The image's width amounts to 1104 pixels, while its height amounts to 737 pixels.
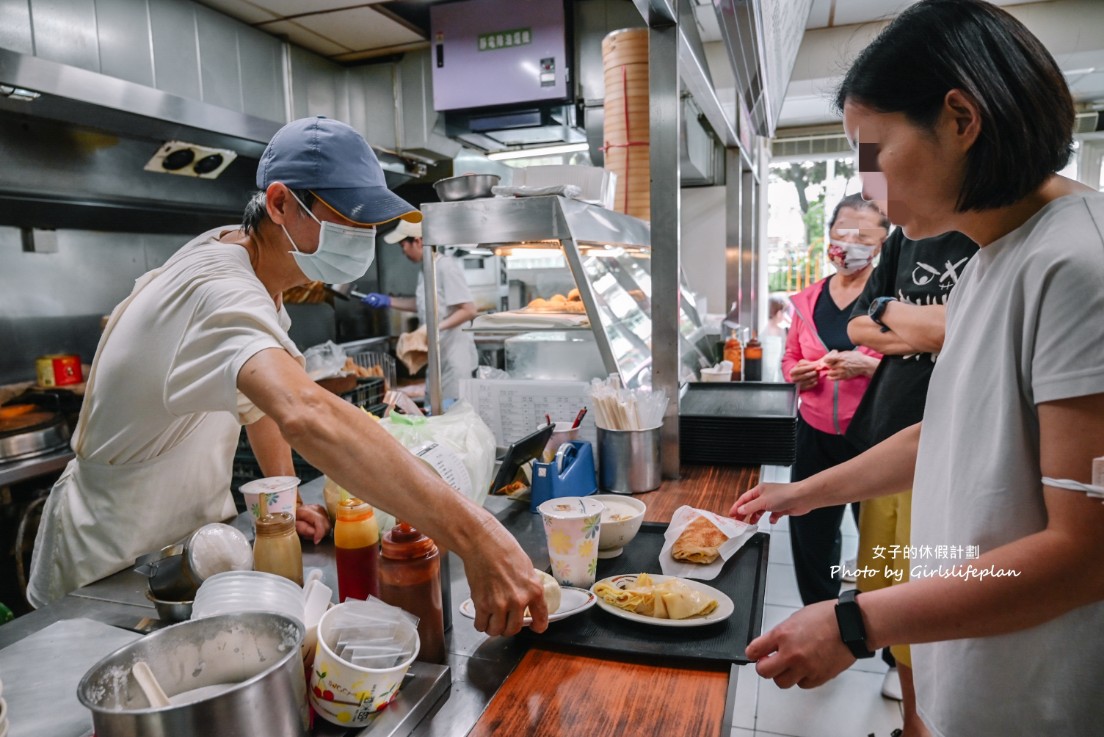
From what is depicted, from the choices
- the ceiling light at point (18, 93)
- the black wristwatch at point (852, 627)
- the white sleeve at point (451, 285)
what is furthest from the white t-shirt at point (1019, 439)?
the white sleeve at point (451, 285)

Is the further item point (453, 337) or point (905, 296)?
point (453, 337)

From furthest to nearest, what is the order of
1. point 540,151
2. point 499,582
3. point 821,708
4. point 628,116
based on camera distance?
point 540,151, point 628,116, point 821,708, point 499,582

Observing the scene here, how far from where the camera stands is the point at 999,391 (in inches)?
36.0

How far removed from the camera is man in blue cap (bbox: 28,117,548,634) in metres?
1.02

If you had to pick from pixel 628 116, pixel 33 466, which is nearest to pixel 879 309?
pixel 628 116

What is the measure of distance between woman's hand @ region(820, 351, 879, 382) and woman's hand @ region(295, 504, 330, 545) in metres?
2.04

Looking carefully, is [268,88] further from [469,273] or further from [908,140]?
[908,140]

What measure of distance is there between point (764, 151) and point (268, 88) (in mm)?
5059

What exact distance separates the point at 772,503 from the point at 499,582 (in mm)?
775

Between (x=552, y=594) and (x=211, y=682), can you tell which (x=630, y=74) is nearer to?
(x=552, y=594)

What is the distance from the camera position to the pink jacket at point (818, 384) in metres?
2.79

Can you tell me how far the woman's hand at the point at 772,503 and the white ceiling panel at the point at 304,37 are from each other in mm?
4233

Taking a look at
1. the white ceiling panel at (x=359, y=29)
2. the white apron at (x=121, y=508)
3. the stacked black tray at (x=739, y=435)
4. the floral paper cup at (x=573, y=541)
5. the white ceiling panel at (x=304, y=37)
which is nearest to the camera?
the floral paper cup at (x=573, y=541)

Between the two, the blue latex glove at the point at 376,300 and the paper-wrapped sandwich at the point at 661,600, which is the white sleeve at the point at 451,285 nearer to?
the blue latex glove at the point at 376,300
